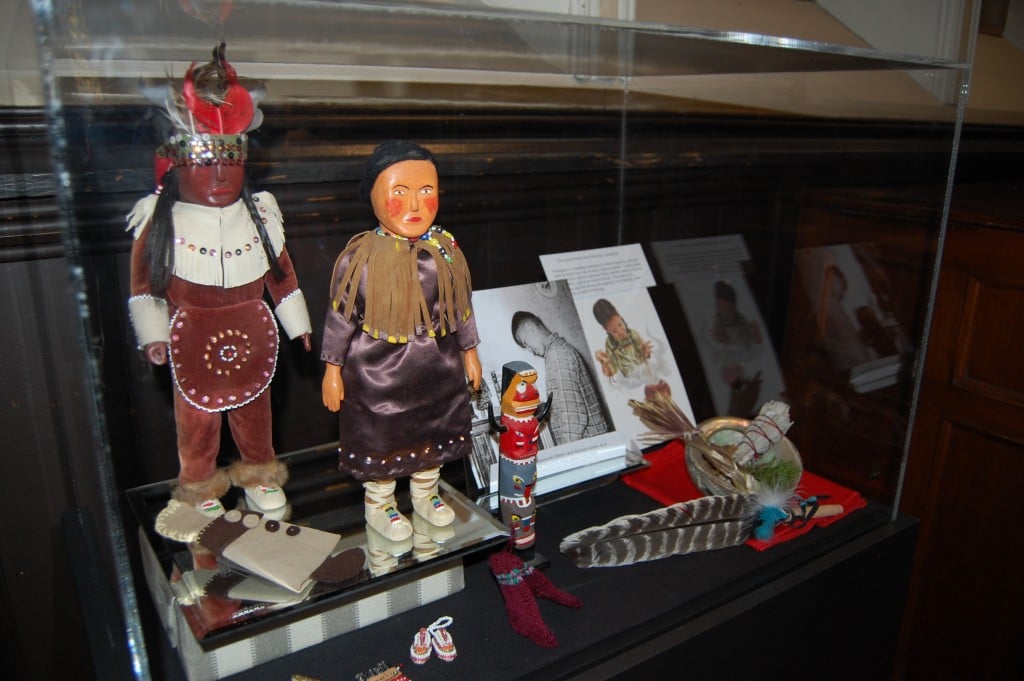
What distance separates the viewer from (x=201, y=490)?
97 cm

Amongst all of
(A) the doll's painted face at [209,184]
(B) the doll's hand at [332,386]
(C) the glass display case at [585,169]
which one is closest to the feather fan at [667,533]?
(C) the glass display case at [585,169]

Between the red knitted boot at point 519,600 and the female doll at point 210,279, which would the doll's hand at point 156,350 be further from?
the red knitted boot at point 519,600

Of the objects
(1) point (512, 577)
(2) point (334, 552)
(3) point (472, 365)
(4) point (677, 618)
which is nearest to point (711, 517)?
(4) point (677, 618)

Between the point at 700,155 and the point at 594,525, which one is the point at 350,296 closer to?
the point at 594,525

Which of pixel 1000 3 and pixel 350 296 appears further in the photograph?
pixel 1000 3

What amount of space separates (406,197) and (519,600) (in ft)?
1.66

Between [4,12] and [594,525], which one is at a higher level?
[4,12]

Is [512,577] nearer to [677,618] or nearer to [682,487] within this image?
[677,618]

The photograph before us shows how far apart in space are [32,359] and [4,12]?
45cm

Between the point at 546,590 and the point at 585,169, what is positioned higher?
the point at 585,169

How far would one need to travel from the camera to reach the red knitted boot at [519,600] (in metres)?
0.91

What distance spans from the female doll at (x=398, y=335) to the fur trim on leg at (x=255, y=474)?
0.14 m

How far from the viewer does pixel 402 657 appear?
34.8 inches

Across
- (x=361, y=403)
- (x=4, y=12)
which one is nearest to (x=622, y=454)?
(x=361, y=403)
